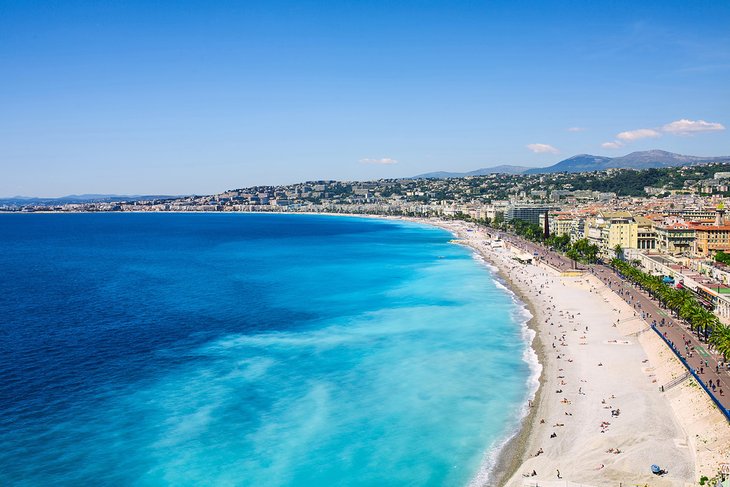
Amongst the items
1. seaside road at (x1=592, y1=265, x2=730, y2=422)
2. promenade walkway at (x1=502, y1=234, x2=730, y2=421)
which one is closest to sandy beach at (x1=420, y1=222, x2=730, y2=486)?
promenade walkway at (x1=502, y1=234, x2=730, y2=421)

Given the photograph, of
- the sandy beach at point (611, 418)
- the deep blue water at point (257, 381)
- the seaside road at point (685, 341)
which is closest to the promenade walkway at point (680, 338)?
the seaside road at point (685, 341)

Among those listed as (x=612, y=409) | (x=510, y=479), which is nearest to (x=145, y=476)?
(x=510, y=479)

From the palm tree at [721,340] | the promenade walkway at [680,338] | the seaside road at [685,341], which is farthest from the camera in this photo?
the palm tree at [721,340]

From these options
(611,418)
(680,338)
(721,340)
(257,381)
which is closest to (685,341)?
(680,338)

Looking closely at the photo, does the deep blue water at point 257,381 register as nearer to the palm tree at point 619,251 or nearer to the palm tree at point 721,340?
the palm tree at point 721,340

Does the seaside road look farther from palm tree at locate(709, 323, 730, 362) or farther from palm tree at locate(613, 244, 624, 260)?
palm tree at locate(613, 244, 624, 260)

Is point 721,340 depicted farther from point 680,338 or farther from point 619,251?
point 619,251

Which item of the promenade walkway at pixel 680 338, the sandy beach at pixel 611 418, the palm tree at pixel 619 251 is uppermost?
the palm tree at pixel 619 251
